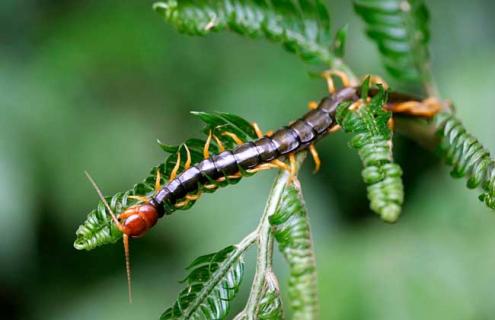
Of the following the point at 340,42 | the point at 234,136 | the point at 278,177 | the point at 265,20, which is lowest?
the point at 278,177

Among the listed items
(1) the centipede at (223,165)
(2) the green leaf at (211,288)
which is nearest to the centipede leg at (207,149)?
(1) the centipede at (223,165)

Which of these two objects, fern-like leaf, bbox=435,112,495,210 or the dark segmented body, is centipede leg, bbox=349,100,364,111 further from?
fern-like leaf, bbox=435,112,495,210

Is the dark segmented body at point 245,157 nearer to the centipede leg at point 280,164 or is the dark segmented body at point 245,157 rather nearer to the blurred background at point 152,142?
the centipede leg at point 280,164

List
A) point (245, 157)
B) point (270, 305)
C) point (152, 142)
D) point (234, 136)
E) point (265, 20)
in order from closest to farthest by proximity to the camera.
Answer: point (270, 305) → point (245, 157) → point (234, 136) → point (265, 20) → point (152, 142)

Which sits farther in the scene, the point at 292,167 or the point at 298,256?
the point at 292,167

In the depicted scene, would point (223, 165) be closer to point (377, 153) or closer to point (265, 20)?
point (377, 153)

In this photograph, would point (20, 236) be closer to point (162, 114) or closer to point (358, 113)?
point (162, 114)

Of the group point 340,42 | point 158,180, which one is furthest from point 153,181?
point 340,42
